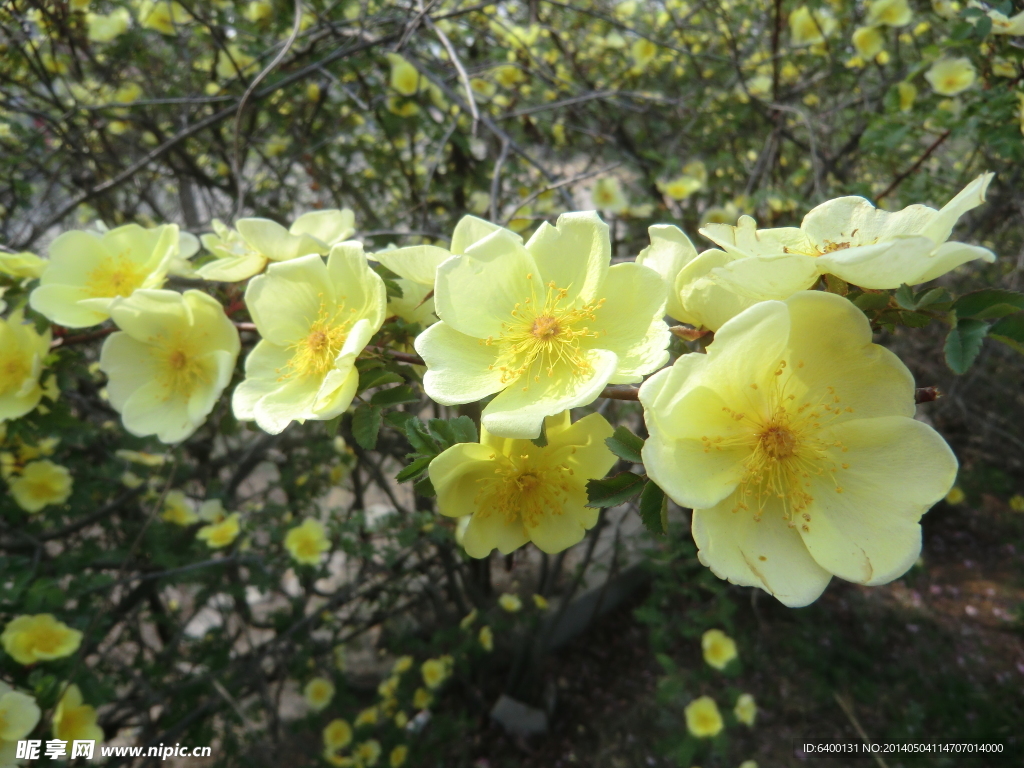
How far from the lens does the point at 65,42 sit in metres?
2.69

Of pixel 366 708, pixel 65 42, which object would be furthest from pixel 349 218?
pixel 366 708

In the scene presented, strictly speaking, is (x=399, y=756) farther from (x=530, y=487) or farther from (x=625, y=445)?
(x=625, y=445)

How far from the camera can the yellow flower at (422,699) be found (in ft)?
10.0

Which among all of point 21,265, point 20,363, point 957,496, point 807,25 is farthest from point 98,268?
point 957,496

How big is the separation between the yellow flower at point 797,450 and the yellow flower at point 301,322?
1.74ft

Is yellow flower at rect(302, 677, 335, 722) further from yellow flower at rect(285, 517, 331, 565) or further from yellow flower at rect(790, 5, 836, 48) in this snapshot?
yellow flower at rect(790, 5, 836, 48)

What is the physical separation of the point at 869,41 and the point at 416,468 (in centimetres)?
310

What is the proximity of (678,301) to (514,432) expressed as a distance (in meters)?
0.31

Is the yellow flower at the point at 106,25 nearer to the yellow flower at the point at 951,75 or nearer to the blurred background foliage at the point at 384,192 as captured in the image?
the blurred background foliage at the point at 384,192

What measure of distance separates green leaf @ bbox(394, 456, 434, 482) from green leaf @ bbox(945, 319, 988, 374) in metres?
0.69

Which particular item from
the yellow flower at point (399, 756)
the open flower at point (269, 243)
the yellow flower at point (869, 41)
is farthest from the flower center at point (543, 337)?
the yellow flower at point (869, 41)

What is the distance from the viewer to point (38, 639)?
165 cm

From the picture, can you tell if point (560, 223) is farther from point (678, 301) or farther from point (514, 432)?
point (514, 432)

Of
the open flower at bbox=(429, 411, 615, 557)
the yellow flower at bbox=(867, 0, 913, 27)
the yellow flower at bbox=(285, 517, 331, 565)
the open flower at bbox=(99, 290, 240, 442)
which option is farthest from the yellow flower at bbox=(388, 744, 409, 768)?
the yellow flower at bbox=(867, 0, 913, 27)
